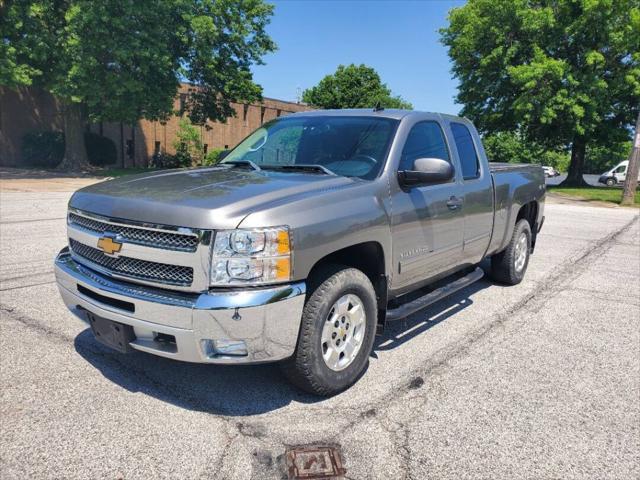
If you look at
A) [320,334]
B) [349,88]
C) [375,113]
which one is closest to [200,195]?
[320,334]

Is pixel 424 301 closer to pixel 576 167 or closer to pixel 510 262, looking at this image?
pixel 510 262

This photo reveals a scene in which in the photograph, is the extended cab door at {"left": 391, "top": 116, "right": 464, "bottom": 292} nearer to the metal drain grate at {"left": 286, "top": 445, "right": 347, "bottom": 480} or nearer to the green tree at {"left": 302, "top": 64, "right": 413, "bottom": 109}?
the metal drain grate at {"left": 286, "top": 445, "right": 347, "bottom": 480}

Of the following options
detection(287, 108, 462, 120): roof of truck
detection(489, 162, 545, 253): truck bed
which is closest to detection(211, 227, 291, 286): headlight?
detection(287, 108, 462, 120): roof of truck

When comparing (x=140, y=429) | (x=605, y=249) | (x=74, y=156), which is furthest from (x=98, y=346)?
(x=74, y=156)

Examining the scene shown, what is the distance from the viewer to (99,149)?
31.8 meters

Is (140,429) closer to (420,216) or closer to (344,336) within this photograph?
(344,336)

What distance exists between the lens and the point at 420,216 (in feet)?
13.1

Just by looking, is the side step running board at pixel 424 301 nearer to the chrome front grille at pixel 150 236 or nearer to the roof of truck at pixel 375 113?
the roof of truck at pixel 375 113

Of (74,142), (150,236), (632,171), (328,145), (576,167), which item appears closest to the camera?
(150,236)

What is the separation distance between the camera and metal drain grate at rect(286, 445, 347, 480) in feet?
A: 8.43

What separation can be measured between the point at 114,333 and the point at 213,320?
791 mm

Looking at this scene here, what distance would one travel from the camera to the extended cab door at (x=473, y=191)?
4.84 metres

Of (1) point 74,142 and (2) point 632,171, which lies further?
(1) point 74,142

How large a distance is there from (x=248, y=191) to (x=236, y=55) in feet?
90.0
